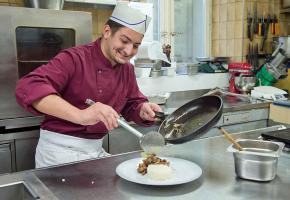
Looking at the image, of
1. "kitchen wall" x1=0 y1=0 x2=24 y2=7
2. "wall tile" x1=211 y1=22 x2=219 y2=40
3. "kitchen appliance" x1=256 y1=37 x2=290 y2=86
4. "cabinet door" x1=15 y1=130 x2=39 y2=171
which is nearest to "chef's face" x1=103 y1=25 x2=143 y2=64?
"cabinet door" x1=15 y1=130 x2=39 y2=171

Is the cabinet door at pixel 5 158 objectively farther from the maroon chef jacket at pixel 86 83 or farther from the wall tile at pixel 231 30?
the wall tile at pixel 231 30

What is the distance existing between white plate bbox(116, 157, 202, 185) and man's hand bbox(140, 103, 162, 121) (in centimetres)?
28

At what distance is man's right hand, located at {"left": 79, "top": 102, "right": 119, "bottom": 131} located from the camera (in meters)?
1.04

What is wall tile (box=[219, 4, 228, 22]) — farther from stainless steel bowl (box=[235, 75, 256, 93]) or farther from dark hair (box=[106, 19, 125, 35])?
dark hair (box=[106, 19, 125, 35])

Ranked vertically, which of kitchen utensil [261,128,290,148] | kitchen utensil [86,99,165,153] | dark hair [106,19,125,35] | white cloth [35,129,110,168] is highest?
dark hair [106,19,125,35]

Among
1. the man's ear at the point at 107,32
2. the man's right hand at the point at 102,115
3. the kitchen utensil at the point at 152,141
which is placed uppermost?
the man's ear at the point at 107,32

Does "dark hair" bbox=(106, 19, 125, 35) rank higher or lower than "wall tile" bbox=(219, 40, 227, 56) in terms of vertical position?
higher

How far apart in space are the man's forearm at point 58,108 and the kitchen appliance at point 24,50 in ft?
2.89

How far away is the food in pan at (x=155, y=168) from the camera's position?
0.99 meters

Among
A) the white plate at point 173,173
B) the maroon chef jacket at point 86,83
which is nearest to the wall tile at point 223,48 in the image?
the maroon chef jacket at point 86,83

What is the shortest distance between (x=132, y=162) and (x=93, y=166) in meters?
0.13

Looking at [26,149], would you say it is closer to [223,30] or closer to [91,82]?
[91,82]

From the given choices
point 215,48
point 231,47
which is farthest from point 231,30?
point 215,48

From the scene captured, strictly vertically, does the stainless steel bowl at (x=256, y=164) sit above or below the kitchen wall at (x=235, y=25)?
below
